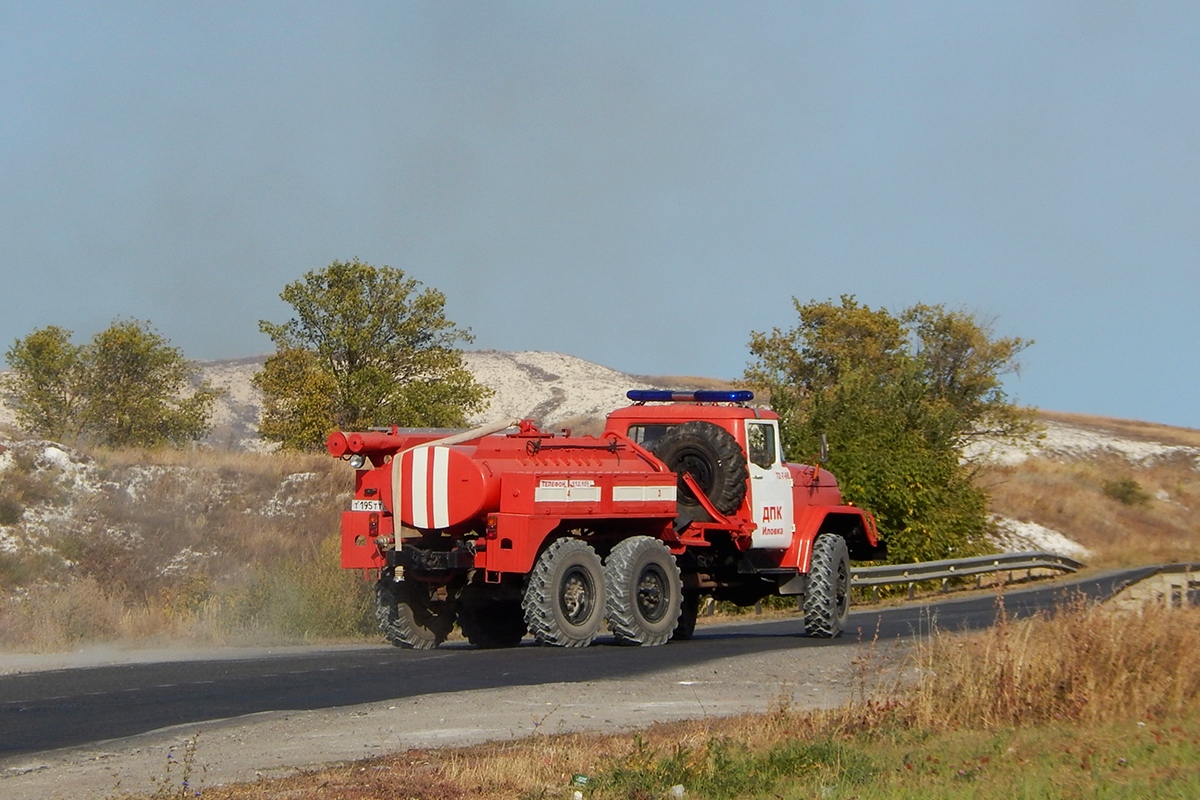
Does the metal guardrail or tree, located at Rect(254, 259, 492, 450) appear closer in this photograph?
the metal guardrail

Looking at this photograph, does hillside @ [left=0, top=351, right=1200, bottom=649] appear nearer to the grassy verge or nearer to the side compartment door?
the side compartment door

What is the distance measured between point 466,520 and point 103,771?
23.5ft

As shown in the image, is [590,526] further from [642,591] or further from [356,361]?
[356,361]

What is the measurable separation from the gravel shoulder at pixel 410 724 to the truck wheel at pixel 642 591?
1631 mm

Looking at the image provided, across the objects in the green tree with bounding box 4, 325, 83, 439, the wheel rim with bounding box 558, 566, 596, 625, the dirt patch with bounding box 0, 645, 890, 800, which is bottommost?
the dirt patch with bounding box 0, 645, 890, 800

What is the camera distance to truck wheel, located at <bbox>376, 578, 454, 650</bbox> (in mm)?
17578

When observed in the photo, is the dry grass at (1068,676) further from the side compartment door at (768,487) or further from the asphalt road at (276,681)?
the side compartment door at (768,487)

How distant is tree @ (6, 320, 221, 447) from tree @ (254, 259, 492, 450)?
16.7 ft

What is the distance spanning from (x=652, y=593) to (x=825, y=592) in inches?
114

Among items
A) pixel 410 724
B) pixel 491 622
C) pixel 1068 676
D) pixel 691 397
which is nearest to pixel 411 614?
pixel 491 622

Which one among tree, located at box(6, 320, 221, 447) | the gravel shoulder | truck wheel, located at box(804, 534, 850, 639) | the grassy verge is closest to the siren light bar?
truck wheel, located at box(804, 534, 850, 639)

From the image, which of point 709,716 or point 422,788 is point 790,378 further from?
point 422,788

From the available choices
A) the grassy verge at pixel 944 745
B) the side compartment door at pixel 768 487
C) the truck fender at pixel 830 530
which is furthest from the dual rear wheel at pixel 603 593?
the grassy verge at pixel 944 745

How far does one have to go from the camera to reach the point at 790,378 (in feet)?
195
